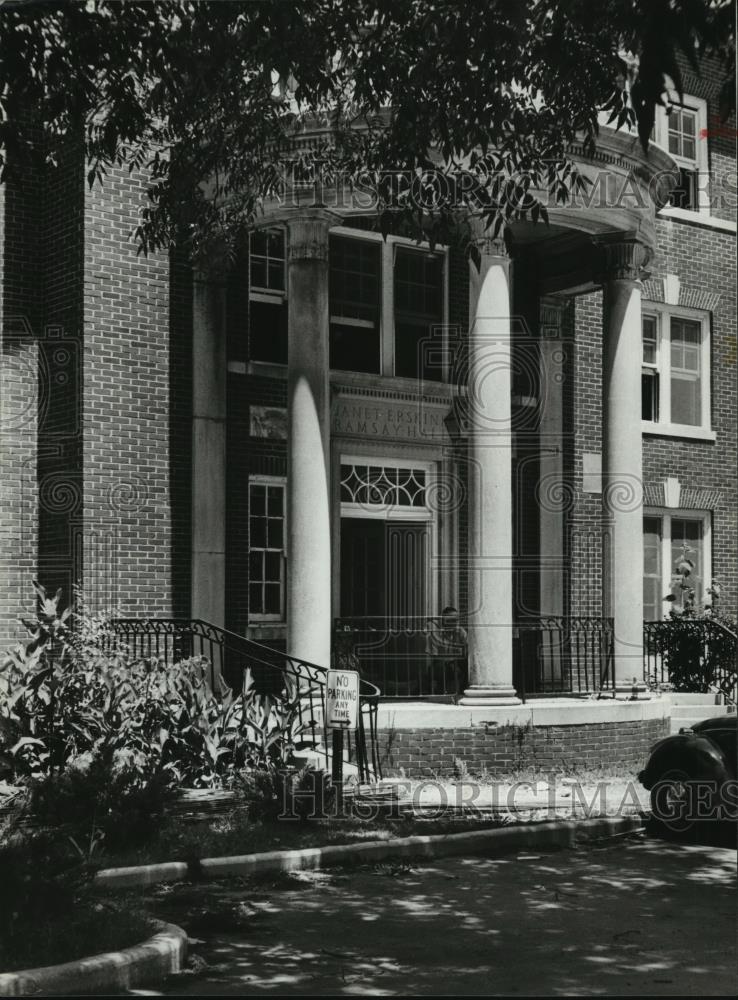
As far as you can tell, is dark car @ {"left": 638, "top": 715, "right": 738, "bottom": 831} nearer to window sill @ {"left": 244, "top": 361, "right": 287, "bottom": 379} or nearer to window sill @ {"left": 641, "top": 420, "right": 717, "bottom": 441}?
window sill @ {"left": 244, "top": 361, "right": 287, "bottom": 379}

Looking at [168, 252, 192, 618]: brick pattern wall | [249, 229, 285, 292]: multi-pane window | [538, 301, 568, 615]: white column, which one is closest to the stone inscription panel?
[249, 229, 285, 292]: multi-pane window

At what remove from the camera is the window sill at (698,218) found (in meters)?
20.5

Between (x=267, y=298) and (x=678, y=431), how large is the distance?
7400 mm

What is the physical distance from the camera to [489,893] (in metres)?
9.35

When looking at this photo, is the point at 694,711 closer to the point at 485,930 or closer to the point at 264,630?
the point at 264,630

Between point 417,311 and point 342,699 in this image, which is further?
point 417,311

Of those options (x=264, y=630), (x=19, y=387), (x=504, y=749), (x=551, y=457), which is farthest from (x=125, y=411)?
(x=551, y=457)

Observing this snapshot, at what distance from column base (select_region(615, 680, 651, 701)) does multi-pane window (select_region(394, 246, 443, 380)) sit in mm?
4997

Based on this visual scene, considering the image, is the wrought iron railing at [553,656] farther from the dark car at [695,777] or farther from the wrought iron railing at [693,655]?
the dark car at [695,777]

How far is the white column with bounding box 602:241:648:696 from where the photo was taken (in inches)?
628

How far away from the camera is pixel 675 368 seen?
20906 mm

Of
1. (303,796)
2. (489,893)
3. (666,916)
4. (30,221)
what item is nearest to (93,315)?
(30,221)

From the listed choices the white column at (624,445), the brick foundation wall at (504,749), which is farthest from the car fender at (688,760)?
the white column at (624,445)

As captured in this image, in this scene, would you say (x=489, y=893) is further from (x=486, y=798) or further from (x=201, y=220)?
(x=201, y=220)
